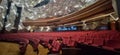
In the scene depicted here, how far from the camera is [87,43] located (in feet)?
7.68

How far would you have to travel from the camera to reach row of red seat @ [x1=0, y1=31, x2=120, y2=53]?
216 cm

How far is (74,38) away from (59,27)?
0.35 metres

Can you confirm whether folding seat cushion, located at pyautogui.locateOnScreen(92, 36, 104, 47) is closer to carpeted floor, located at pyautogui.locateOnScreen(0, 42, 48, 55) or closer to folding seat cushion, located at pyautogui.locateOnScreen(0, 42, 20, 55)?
carpeted floor, located at pyautogui.locateOnScreen(0, 42, 48, 55)

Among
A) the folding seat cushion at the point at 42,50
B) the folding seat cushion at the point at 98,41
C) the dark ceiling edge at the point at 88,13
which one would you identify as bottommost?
the folding seat cushion at the point at 42,50

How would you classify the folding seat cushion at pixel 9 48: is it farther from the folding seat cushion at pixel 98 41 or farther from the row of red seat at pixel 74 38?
the folding seat cushion at pixel 98 41

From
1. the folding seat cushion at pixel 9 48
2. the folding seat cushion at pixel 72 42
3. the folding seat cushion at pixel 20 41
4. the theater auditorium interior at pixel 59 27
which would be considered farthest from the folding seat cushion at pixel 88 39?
the folding seat cushion at pixel 9 48

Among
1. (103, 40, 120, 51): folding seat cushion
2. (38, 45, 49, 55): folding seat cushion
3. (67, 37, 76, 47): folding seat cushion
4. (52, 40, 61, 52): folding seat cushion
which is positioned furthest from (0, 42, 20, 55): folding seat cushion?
(103, 40, 120, 51): folding seat cushion

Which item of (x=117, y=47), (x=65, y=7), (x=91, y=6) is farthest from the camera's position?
(x=65, y=7)

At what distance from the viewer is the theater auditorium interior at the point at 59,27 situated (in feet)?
7.31

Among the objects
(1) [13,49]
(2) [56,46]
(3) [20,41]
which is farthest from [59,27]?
(1) [13,49]

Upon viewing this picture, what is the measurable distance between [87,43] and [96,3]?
1.94 feet

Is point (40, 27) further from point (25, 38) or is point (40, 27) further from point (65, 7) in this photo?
point (65, 7)

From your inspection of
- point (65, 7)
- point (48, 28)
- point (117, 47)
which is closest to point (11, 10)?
point (48, 28)

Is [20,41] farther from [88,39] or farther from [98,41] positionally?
[98,41]
